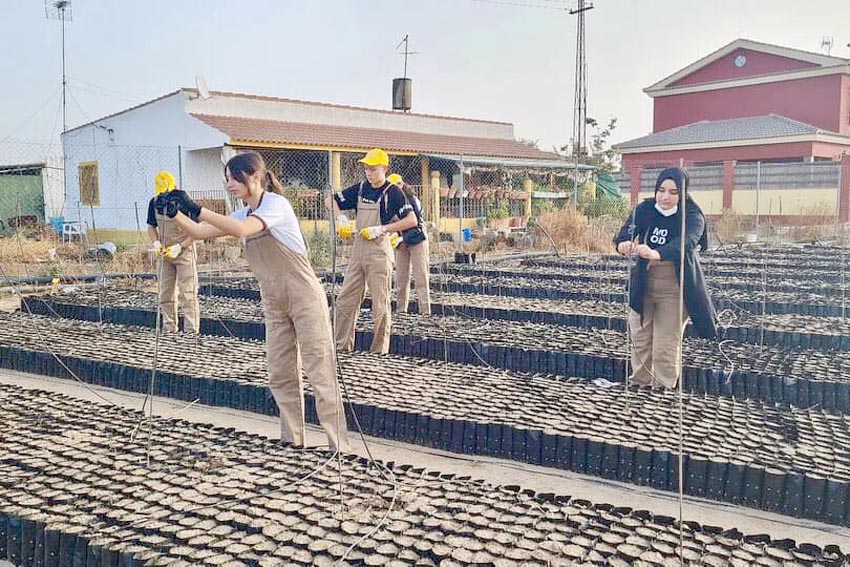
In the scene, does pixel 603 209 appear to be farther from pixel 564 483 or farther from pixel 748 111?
pixel 564 483

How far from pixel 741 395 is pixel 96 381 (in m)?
4.58

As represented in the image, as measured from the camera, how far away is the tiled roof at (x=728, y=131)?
2173 centimetres

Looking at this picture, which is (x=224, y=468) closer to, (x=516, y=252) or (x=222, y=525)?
(x=222, y=525)

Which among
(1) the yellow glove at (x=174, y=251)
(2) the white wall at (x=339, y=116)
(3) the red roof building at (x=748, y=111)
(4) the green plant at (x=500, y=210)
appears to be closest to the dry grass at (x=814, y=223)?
(3) the red roof building at (x=748, y=111)

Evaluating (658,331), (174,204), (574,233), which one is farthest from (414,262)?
(574,233)

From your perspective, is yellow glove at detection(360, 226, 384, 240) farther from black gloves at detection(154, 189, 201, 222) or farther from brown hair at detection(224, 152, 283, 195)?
black gloves at detection(154, 189, 201, 222)

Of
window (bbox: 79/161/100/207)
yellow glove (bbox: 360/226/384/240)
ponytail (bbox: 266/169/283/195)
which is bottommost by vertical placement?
yellow glove (bbox: 360/226/384/240)

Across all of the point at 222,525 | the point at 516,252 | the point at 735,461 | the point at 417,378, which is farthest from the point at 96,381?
the point at 516,252

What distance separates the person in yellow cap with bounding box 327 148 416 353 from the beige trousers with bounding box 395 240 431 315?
4.95 ft

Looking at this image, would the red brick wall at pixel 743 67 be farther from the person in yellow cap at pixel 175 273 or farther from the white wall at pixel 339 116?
the person in yellow cap at pixel 175 273

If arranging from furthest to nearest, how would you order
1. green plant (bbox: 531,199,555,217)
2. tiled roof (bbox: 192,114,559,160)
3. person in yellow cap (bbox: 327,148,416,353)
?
green plant (bbox: 531,199,555,217)
tiled roof (bbox: 192,114,559,160)
person in yellow cap (bbox: 327,148,416,353)

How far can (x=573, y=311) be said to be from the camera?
766 centimetres

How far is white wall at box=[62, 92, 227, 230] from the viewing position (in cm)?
1620

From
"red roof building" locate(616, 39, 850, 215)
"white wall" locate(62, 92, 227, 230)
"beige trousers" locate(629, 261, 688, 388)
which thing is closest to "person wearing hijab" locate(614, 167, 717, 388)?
"beige trousers" locate(629, 261, 688, 388)
